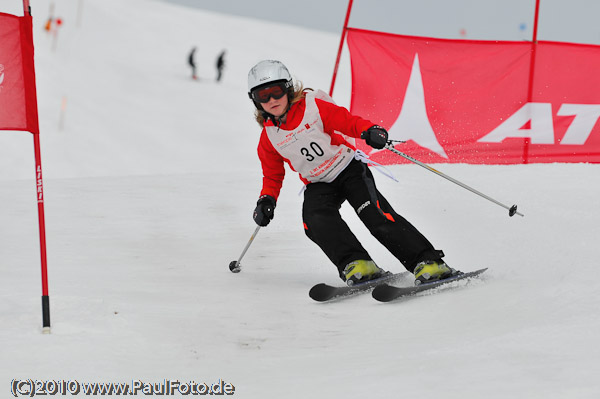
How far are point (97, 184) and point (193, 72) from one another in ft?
68.3

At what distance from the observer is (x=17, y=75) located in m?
3.60

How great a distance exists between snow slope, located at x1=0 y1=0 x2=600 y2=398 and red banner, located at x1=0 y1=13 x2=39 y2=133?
3.03 feet

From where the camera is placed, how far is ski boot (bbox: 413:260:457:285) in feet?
13.4

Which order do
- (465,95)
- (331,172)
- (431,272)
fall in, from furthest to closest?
(465,95), (331,172), (431,272)

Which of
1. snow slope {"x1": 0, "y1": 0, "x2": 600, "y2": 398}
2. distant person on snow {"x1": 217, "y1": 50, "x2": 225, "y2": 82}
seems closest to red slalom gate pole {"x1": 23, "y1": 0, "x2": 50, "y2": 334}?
snow slope {"x1": 0, "y1": 0, "x2": 600, "y2": 398}

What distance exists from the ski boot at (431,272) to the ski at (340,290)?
11.7 inches

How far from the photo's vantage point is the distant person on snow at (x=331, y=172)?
4293mm

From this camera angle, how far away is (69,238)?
5852 millimetres

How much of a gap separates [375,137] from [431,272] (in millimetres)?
817

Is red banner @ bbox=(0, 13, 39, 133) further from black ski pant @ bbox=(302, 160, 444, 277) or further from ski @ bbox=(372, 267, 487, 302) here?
ski @ bbox=(372, 267, 487, 302)

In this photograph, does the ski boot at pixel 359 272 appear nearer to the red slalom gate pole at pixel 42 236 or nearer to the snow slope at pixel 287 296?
the snow slope at pixel 287 296

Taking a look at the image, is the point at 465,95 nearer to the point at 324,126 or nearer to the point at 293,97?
the point at 324,126

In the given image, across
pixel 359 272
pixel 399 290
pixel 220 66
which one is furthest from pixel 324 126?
pixel 220 66

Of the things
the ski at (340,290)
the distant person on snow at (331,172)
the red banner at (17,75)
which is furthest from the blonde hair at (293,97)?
the red banner at (17,75)
